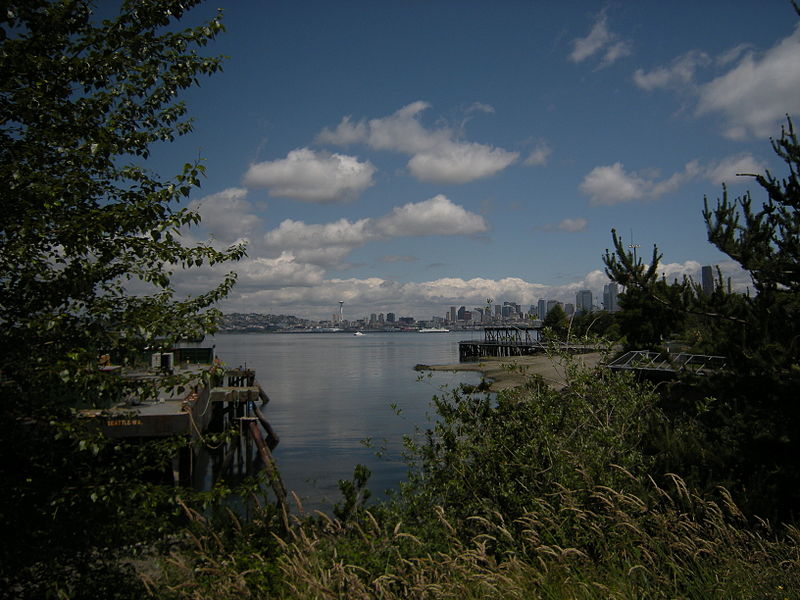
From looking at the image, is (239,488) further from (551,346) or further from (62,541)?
(551,346)

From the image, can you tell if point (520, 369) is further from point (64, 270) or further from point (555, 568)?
point (64, 270)

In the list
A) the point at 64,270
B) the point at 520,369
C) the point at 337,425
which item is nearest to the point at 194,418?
the point at 520,369

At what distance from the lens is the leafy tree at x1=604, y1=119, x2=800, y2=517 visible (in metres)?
9.05

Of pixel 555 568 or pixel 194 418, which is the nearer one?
pixel 555 568

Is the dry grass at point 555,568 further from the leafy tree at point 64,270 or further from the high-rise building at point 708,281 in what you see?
the high-rise building at point 708,281

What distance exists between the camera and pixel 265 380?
2822 inches

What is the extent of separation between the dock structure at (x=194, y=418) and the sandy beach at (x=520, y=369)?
4.19 meters

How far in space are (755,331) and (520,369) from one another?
12.2 feet

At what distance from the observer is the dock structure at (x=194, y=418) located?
574 cm

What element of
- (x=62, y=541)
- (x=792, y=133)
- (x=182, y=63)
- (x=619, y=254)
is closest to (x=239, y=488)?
(x=62, y=541)

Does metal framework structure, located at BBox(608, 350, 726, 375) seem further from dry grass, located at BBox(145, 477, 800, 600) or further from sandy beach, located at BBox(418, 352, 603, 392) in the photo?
dry grass, located at BBox(145, 477, 800, 600)

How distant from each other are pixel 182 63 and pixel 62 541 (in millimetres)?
4748

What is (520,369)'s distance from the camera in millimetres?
9750

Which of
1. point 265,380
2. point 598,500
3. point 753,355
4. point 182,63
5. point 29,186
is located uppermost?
point 182,63
